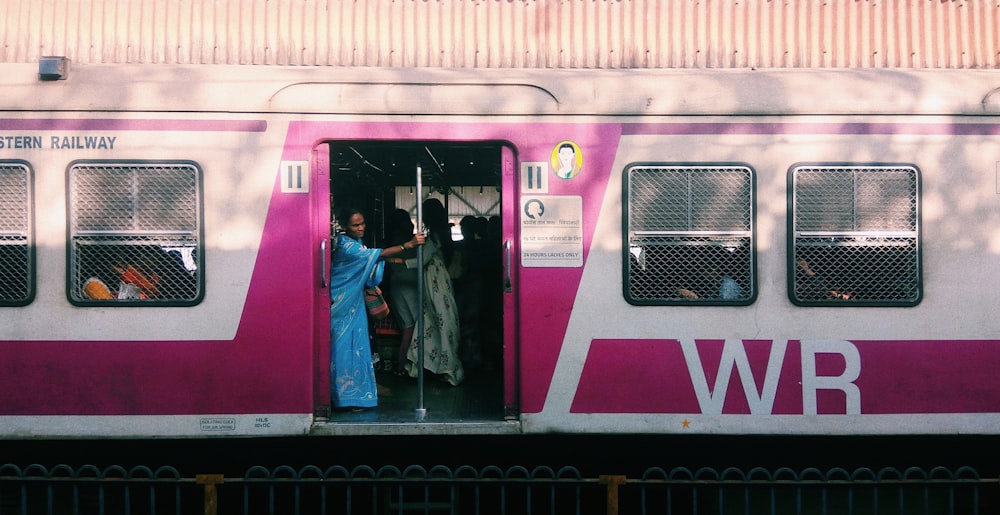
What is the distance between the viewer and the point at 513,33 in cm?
554

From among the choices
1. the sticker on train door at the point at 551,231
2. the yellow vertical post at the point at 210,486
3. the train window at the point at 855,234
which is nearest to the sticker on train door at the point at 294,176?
the sticker on train door at the point at 551,231

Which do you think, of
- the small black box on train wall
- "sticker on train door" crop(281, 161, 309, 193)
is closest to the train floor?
"sticker on train door" crop(281, 161, 309, 193)

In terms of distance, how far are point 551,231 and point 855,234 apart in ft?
6.49

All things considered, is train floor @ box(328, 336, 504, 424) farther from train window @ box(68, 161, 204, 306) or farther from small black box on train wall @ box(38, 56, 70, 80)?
small black box on train wall @ box(38, 56, 70, 80)

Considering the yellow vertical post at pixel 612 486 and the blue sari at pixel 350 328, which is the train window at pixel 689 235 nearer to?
the yellow vertical post at pixel 612 486

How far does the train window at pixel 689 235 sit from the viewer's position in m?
5.27

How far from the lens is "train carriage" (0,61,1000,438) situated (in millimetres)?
5184

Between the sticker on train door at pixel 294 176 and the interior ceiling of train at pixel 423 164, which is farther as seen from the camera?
the interior ceiling of train at pixel 423 164

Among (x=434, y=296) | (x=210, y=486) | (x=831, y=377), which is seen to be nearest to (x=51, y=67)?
(x=210, y=486)

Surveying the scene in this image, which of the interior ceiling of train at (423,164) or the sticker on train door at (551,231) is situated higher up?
the interior ceiling of train at (423,164)

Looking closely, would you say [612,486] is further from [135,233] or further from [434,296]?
[135,233]

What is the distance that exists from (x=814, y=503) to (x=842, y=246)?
1.81m

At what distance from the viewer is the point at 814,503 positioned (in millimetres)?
5566

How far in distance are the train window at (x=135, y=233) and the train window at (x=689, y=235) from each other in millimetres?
2860
